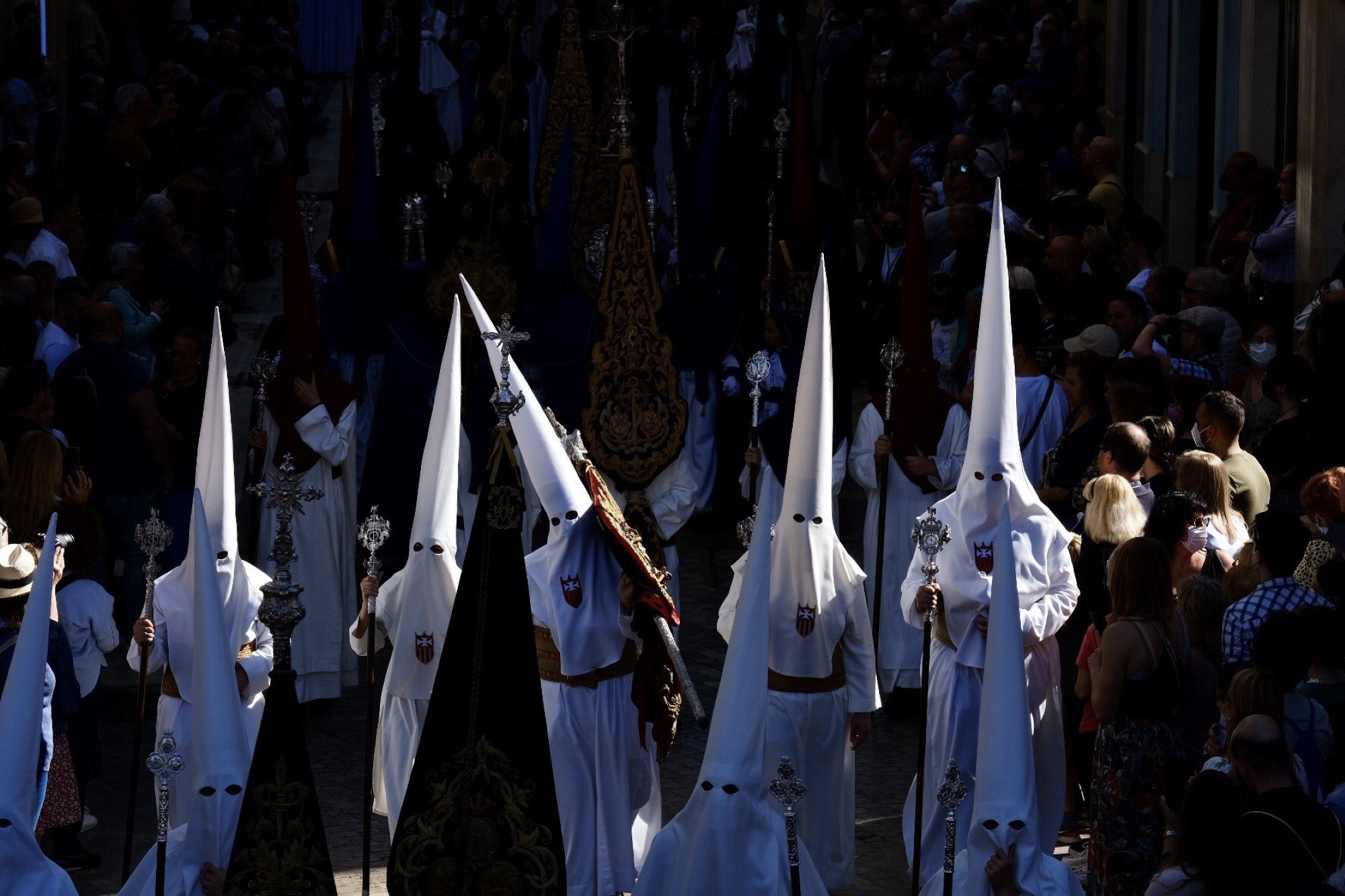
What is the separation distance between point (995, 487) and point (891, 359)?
174cm

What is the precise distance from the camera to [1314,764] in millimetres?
6035

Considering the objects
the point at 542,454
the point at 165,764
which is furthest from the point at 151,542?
the point at 165,764

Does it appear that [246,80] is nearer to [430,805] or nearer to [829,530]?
[829,530]

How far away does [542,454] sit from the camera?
7.54 m

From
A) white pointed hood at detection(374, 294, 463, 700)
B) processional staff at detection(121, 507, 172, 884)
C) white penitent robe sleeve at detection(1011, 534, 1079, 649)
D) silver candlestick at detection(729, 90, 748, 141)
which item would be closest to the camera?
processional staff at detection(121, 507, 172, 884)

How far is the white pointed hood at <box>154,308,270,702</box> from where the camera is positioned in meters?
7.75

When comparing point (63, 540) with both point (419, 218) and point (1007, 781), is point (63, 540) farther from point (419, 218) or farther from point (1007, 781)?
point (419, 218)

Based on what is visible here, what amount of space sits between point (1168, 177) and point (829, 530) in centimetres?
984

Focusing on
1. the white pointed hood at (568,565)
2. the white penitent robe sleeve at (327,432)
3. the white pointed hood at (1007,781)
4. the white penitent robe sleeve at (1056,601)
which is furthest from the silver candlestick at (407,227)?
the white pointed hood at (1007,781)

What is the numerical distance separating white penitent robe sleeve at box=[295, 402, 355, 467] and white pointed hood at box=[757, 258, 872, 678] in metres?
2.94

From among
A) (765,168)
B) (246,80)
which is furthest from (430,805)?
(246,80)

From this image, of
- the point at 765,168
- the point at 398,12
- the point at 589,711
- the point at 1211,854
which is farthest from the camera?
the point at 398,12

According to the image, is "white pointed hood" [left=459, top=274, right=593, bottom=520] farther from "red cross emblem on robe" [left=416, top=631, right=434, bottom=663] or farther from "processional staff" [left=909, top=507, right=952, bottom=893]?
"processional staff" [left=909, top=507, right=952, bottom=893]

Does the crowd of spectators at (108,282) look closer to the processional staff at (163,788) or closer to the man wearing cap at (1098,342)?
the processional staff at (163,788)
